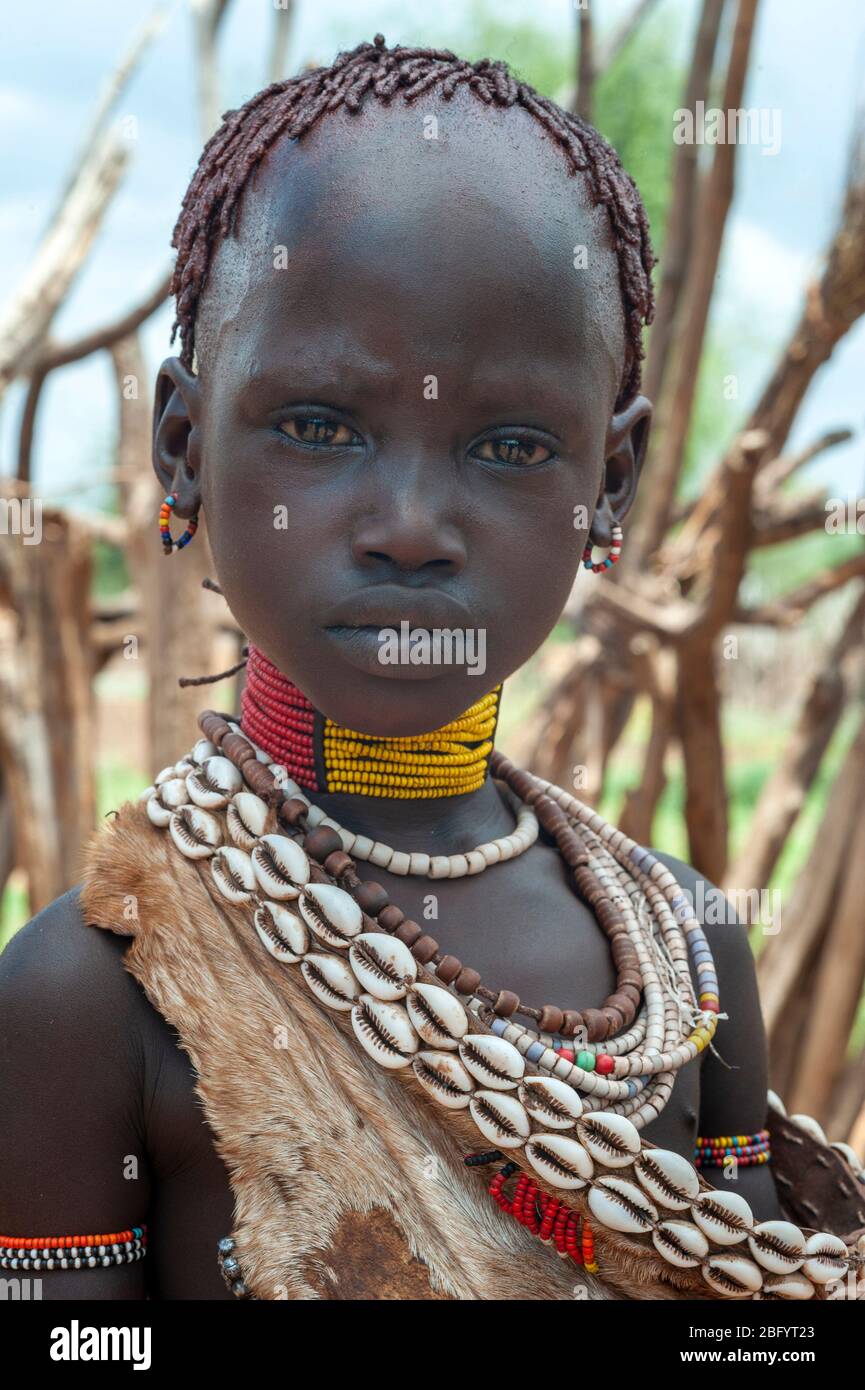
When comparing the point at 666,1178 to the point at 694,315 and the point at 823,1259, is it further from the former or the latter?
the point at 694,315

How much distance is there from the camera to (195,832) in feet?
4.82

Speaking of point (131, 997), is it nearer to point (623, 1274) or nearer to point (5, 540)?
point (623, 1274)

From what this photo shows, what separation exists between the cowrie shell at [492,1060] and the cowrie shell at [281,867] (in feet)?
0.73

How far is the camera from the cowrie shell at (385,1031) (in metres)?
1.36

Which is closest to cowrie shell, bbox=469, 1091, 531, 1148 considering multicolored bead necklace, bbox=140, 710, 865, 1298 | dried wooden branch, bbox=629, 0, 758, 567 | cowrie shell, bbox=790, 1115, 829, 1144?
multicolored bead necklace, bbox=140, 710, 865, 1298

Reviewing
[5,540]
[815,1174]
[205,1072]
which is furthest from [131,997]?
[5,540]

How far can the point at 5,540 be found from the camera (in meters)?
4.24

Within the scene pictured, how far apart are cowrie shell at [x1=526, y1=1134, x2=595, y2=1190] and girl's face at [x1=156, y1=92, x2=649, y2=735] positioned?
0.41m

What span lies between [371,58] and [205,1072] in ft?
3.38

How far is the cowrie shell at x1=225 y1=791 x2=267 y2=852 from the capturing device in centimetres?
144

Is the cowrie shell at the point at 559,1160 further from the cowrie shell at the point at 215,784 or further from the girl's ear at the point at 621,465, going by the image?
the girl's ear at the point at 621,465

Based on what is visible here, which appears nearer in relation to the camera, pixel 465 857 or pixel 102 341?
pixel 465 857

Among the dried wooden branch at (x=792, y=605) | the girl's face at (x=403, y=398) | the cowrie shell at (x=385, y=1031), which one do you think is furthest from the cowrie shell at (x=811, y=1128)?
the dried wooden branch at (x=792, y=605)
